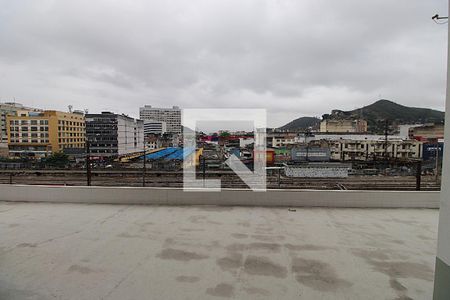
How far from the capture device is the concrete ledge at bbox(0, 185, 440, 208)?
166 inches

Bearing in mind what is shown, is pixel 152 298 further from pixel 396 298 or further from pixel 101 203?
pixel 101 203

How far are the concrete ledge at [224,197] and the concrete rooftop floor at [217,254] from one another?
8.4 inches

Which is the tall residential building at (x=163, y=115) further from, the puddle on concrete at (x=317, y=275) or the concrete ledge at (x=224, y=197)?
the puddle on concrete at (x=317, y=275)

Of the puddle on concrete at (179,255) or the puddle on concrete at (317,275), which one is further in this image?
the puddle on concrete at (179,255)

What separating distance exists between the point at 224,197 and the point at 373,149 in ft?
70.5

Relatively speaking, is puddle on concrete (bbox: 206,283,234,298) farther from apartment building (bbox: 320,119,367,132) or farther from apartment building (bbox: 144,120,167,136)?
apartment building (bbox: 144,120,167,136)

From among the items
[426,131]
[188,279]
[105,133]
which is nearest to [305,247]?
[188,279]

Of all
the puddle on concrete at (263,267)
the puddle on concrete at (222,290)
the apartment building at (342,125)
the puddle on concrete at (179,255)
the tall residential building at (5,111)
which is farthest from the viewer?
the apartment building at (342,125)

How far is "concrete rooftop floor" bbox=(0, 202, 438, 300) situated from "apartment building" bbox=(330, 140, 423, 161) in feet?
63.6

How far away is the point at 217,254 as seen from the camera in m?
2.58

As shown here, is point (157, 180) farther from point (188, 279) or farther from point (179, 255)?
point (188, 279)

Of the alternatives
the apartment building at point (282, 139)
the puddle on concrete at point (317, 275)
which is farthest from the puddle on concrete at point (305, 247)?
the apartment building at point (282, 139)

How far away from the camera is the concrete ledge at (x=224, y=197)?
13.8 feet

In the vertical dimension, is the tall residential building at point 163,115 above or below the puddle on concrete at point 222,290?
above
